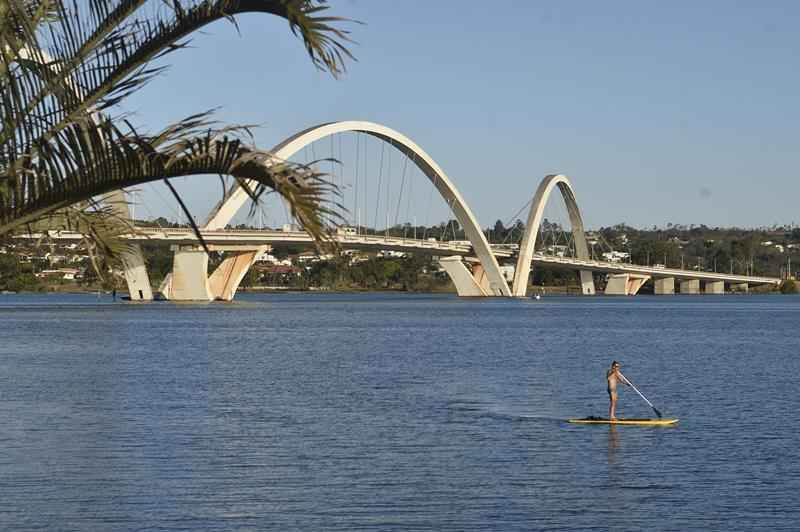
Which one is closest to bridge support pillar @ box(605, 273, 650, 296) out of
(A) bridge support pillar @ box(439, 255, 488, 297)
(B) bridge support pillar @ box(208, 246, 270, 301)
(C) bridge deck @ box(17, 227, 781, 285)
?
(C) bridge deck @ box(17, 227, 781, 285)

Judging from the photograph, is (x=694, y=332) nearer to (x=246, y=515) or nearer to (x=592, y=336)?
(x=592, y=336)

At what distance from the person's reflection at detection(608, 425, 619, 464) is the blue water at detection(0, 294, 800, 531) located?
0.12m

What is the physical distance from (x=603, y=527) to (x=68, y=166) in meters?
10.5

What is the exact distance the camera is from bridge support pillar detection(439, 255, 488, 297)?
126875mm

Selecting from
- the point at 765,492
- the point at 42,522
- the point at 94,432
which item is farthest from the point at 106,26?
the point at 94,432

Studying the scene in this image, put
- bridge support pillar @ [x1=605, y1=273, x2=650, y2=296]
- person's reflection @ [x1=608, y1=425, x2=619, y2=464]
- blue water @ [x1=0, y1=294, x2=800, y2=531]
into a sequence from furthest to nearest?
1. bridge support pillar @ [x1=605, y1=273, x2=650, y2=296]
2. person's reflection @ [x1=608, y1=425, x2=619, y2=464]
3. blue water @ [x1=0, y1=294, x2=800, y2=531]

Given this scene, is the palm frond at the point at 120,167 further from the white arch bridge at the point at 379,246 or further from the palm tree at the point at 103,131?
the white arch bridge at the point at 379,246

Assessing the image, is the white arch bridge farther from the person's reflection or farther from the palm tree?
the palm tree

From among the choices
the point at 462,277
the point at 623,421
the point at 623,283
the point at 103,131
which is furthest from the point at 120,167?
the point at 623,283

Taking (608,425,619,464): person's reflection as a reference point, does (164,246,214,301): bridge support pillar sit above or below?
above

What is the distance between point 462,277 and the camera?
13138cm

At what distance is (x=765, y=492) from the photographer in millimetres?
19953

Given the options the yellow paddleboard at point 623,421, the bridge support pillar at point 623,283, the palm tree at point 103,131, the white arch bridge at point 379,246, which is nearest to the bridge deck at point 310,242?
the white arch bridge at point 379,246

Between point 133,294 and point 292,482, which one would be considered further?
point 133,294
